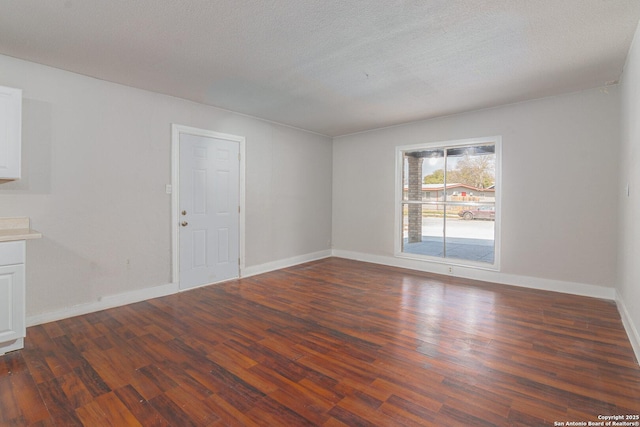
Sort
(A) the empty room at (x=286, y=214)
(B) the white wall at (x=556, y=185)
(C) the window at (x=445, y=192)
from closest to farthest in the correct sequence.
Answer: (A) the empty room at (x=286, y=214) → (B) the white wall at (x=556, y=185) → (C) the window at (x=445, y=192)

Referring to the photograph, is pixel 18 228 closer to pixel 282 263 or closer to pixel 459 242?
pixel 282 263

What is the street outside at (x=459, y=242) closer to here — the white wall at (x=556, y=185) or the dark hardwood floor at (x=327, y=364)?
the white wall at (x=556, y=185)

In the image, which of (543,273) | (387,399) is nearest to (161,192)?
(387,399)

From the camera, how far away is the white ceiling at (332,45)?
2.27 meters

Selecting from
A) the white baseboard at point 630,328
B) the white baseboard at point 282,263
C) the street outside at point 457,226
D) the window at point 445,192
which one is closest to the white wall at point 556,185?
the window at point 445,192

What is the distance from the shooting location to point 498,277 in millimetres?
4773

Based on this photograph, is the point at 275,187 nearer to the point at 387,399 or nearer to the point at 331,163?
the point at 331,163

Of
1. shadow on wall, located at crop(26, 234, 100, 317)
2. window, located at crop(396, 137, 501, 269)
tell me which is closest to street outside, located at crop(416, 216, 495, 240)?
window, located at crop(396, 137, 501, 269)

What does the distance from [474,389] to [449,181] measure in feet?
13.1

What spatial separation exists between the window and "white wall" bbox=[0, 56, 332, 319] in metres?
3.38

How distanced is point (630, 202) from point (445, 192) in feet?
8.53

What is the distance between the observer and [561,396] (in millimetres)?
2021

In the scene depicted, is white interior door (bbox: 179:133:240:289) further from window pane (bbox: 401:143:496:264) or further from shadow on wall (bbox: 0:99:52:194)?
window pane (bbox: 401:143:496:264)

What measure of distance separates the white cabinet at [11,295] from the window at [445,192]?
5.18 meters
